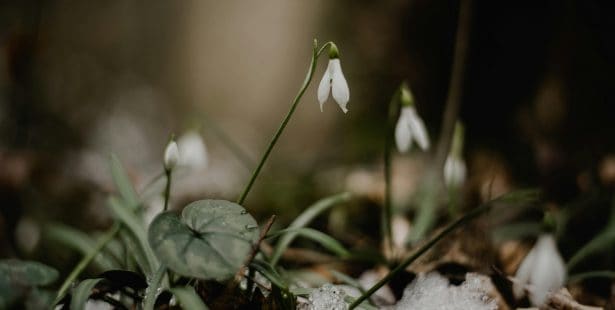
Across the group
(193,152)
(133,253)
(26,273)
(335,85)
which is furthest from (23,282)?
(193,152)

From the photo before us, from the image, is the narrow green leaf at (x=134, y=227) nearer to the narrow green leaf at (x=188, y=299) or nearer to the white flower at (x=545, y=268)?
the narrow green leaf at (x=188, y=299)

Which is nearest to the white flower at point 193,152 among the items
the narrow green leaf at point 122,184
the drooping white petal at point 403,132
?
the narrow green leaf at point 122,184

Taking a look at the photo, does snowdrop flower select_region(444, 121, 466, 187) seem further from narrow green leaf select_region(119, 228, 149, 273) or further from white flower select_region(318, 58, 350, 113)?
narrow green leaf select_region(119, 228, 149, 273)

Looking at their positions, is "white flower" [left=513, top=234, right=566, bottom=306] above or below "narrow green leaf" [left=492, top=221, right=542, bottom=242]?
above

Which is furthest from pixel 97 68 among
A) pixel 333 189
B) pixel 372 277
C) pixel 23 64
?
pixel 372 277

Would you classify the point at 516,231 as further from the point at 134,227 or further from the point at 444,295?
the point at 134,227

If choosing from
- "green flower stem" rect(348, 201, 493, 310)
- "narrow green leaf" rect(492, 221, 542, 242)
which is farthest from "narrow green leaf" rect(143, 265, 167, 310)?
"narrow green leaf" rect(492, 221, 542, 242)

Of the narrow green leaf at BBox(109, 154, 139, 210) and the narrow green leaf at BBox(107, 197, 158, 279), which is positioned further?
the narrow green leaf at BBox(109, 154, 139, 210)
